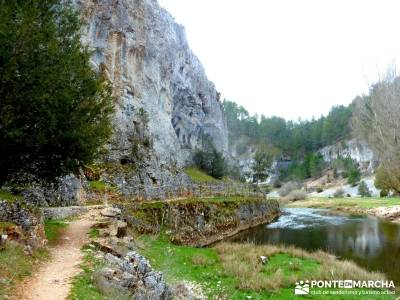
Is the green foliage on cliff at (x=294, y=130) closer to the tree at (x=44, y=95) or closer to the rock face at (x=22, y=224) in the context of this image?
the tree at (x=44, y=95)

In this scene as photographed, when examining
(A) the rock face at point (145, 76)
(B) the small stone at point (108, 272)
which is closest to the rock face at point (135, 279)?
(B) the small stone at point (108, 272)

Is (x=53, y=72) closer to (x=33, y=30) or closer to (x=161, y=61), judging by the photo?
(x=33, y=30)

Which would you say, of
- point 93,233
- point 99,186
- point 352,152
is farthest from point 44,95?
point 352,152

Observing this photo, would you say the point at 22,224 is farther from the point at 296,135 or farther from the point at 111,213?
the point at 296,135

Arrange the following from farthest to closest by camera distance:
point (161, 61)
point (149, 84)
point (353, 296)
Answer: point (161, 61) < point (149, 84) < point (353, 296)

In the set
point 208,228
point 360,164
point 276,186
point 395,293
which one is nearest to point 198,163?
point 208,228

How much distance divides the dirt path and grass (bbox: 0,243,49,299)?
0.24 meters

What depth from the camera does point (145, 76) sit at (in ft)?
208

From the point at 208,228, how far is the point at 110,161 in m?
16.6

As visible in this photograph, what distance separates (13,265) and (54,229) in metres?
7.66

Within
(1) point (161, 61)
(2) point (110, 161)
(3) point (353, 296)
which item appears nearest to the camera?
(3) point (353, 296)

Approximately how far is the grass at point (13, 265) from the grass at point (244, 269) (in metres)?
4.94

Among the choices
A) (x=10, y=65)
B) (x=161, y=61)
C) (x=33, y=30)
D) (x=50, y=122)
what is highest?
(x=161, y=61)

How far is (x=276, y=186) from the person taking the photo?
5817 inches
